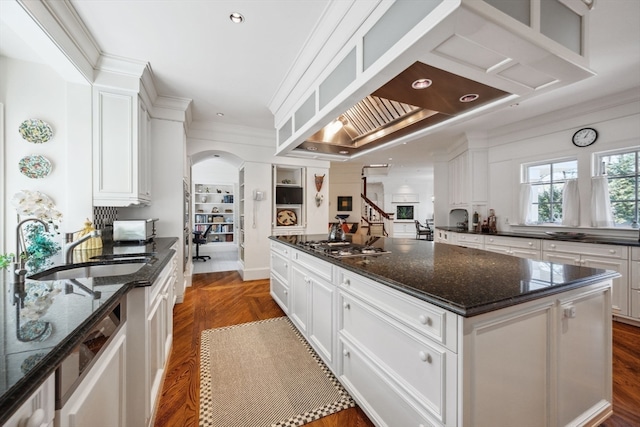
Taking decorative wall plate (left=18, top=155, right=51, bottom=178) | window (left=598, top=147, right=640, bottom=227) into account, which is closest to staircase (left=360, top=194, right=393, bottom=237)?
window (left=598, top=147, right=640, bottom=227)

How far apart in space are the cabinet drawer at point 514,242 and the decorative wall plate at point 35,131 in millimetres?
5730

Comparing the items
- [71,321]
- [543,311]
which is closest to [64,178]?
[71,321]

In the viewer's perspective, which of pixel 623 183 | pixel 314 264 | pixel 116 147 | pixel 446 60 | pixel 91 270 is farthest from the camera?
pixel 623 183

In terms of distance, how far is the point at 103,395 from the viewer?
3.14 feet

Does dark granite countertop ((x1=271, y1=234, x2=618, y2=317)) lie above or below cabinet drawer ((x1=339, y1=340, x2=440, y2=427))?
above

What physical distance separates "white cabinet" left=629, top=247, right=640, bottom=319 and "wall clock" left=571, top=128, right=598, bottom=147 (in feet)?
5.33

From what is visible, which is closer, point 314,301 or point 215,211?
point 314,301

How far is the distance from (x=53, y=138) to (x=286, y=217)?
11.3 feet

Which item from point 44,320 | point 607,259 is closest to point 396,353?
point 44,320

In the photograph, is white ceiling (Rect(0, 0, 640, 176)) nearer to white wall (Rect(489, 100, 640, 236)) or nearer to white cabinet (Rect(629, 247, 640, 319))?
white wall (Rect(489, 100, 640, 236))

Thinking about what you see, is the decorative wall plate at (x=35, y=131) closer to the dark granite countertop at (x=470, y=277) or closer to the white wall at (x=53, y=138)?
the white wall at (x=53, y=138)

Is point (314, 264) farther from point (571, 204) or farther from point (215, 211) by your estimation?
point (215, 211)

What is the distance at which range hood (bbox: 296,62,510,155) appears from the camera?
1436 mm

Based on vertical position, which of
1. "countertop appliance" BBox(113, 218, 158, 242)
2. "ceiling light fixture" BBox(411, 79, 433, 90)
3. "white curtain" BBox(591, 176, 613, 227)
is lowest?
"countertop appliance" BBox(113, 218, 158, 242)
